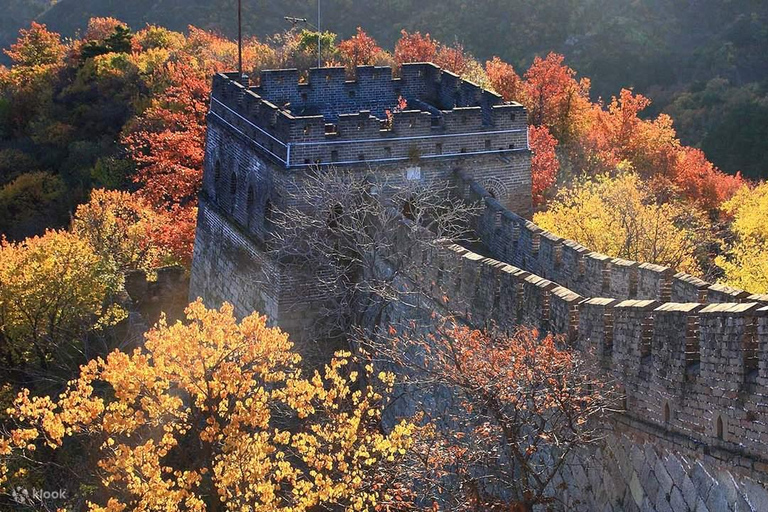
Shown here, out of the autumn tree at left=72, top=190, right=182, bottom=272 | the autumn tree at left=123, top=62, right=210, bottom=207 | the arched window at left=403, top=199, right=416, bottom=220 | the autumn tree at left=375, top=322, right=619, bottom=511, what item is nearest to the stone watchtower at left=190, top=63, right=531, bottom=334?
the arched window at left=403, top=199, right=416, bottom=220

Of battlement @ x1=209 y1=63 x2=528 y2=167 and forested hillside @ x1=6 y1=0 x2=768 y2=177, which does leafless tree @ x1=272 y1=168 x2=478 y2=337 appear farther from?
forested hillside @ x1=6 y1=0 x2=768 y2=177

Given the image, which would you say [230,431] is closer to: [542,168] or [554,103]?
[542,168]

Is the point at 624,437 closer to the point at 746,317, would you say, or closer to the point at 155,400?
the point at 746,317

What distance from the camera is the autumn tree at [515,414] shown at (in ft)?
50.6

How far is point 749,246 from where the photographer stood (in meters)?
30.3

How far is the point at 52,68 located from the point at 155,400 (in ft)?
157

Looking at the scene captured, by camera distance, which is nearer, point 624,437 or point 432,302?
point 624,437

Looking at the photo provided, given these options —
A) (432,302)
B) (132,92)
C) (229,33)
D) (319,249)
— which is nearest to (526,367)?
(432,302)

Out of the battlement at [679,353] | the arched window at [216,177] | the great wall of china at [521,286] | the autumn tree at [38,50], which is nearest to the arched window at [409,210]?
the great wall of china at [521,286]

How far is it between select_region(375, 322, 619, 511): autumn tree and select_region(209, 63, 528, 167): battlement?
8433mm

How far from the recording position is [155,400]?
21391mm

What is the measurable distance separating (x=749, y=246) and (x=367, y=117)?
10311 mm

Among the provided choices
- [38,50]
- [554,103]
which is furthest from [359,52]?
[38,50]

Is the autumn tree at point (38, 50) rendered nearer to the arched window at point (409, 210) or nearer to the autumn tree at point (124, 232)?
the autumn tree at point (124, 232)
